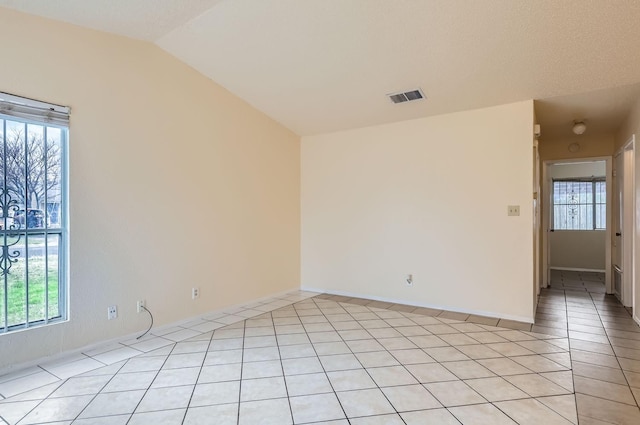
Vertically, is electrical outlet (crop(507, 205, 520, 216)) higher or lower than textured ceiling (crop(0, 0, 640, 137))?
lower

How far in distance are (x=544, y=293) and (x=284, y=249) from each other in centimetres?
396

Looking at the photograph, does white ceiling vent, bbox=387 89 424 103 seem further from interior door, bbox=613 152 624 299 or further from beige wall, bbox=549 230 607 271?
beige wall, bbox=549 230 607 271

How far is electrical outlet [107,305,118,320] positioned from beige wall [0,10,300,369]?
0.06 meters

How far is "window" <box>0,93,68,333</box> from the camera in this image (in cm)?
266

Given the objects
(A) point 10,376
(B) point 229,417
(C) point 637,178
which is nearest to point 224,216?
(A) point 10,376

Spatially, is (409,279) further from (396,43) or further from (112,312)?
(112,312)

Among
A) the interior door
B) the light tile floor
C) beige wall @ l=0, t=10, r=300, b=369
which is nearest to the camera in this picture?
the light tile floor

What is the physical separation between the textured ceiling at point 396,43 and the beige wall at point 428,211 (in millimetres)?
470

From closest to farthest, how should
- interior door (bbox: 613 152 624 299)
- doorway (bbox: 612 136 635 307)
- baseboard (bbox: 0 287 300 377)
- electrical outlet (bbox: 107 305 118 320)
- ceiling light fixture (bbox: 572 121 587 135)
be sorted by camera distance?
baseboard (bbox: 0 287 300 377) < electrical outlet (bbox: 107 305 118 320) < doorway (bbox: 612 136 635 307) < ceiling light fixture (bbox: 572 121 587 135) < interior door (bbox: 613 152 624 299)

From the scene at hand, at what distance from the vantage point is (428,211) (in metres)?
4.46

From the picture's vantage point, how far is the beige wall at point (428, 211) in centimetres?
390

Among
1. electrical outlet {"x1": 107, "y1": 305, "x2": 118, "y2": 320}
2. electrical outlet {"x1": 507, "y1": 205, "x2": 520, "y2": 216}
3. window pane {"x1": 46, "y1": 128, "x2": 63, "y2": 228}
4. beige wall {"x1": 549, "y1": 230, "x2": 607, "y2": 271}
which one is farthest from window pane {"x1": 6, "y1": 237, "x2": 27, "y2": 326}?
beige wall {"x1": 549, "y1": 230, "x2": 607, "y2": 271}

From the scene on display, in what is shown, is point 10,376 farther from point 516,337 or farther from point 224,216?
point 516,337

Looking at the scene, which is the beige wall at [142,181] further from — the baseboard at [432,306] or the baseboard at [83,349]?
the baseboard at [432,306]
